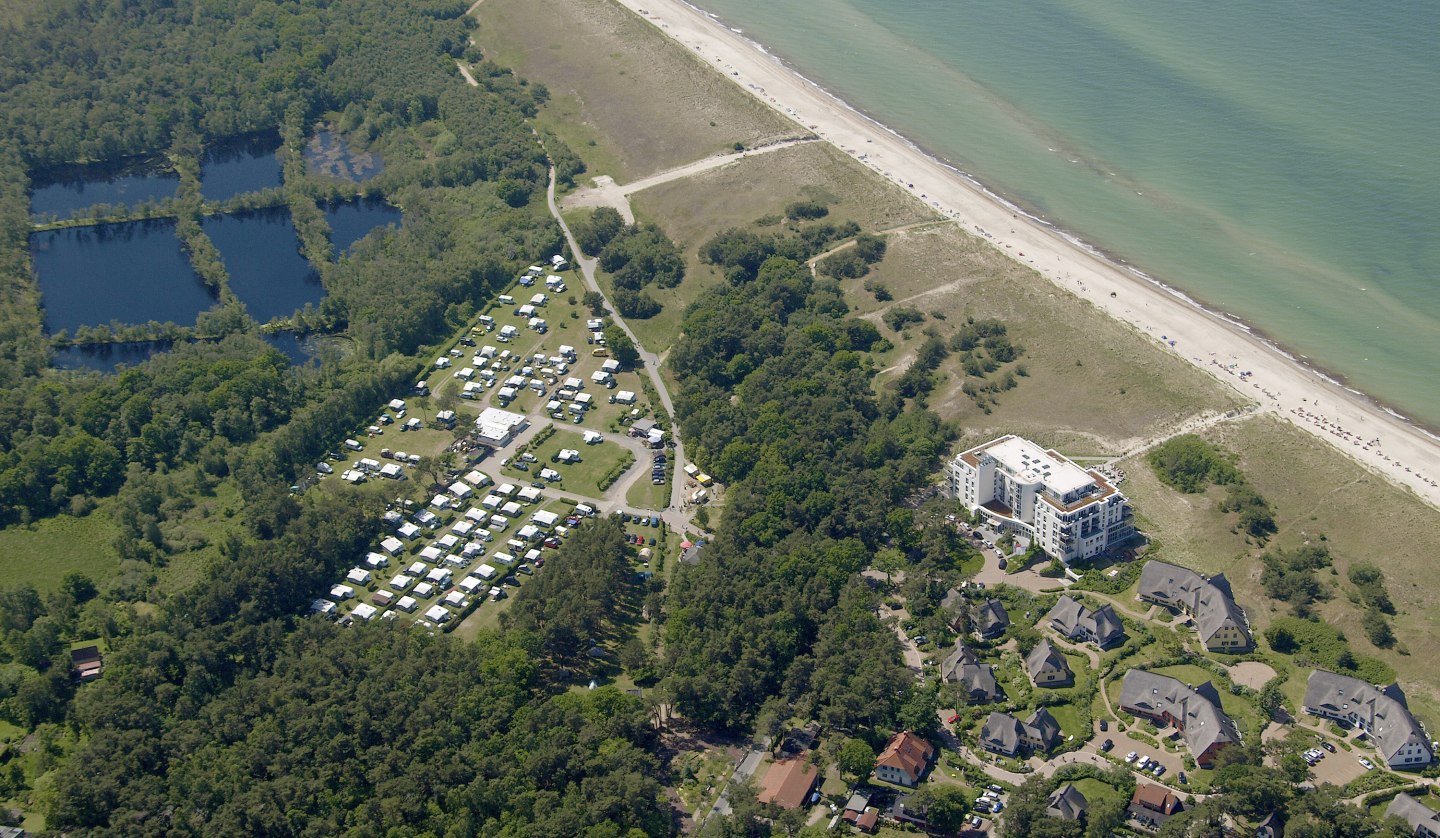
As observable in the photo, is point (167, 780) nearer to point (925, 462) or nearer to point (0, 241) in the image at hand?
point (925, 462)

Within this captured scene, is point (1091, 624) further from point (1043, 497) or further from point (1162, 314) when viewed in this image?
point (1162, 314)

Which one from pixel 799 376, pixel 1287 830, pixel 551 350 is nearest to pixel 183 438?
pixel 551 350

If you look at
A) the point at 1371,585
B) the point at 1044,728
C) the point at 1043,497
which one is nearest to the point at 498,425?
the point at 1043,497

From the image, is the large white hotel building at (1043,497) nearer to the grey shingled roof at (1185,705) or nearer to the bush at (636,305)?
the grey shingled roof at (1185,705)

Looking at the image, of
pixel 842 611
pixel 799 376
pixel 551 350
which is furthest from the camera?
pixel 551 350

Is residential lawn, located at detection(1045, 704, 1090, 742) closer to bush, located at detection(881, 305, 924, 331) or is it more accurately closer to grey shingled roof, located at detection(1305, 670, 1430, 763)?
grey shingled roof, located at detection(1305, 670, 1430, 763)

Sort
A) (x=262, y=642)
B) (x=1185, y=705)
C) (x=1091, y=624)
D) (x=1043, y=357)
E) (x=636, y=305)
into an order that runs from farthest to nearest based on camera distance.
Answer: (x=636, y=305), (x=1043, y=357), (x=262, y=642), (x=1091, y=624), (x=1185, y=705)
